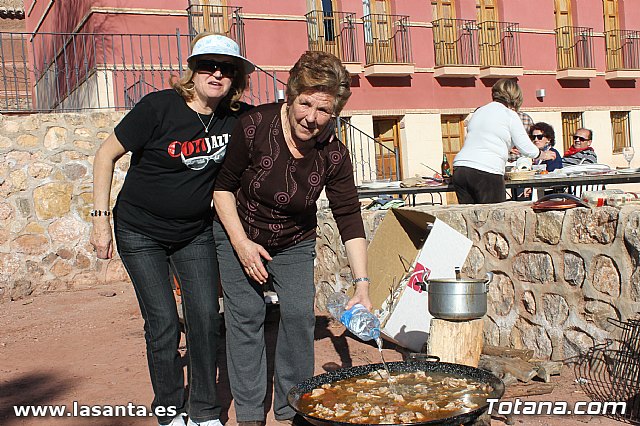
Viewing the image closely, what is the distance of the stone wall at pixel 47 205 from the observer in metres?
7.95

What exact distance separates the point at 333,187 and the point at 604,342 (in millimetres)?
1842

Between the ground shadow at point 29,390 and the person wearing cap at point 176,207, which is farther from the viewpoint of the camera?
the ground shadow at point 29,390

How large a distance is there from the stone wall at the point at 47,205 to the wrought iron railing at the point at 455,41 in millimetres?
10670

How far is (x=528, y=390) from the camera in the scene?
403 cm

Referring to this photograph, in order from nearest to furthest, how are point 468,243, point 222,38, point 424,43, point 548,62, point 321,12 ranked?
point 222,38 < point 468,243 < point 321,12 < point 424,43 < point 548,62

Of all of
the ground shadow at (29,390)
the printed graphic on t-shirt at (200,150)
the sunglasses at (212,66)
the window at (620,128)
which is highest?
the window at (620,128)

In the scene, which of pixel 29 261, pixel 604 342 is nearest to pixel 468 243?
pixel 604 342

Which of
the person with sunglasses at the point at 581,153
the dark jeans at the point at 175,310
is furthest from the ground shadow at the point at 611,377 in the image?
the person with sunglasses at the point at 581,153

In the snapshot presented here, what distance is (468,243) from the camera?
4750 mm

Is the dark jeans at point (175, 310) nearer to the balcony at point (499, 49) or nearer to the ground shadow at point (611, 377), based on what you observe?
the ground shadow at point (611, 377)

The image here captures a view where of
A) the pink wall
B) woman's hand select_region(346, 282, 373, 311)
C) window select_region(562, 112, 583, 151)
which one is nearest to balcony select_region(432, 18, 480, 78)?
the pink wall

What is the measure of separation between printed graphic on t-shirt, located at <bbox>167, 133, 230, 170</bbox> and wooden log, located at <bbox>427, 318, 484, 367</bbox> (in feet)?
4.69

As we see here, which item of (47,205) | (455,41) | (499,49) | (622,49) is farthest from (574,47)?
(47,205)

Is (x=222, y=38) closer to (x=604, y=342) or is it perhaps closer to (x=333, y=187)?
(x=333, y=187)
